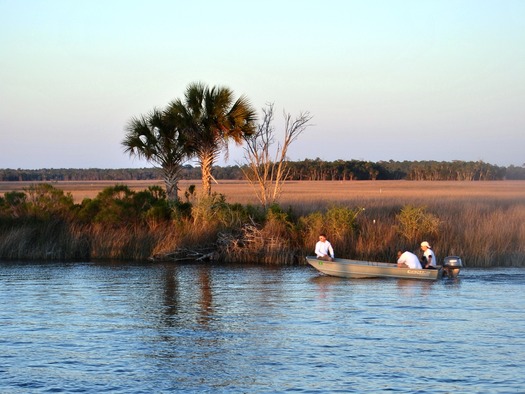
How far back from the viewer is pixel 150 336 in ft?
65.2

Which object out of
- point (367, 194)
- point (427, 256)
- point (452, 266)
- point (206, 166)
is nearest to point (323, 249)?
point (427, 256)

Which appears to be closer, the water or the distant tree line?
the water

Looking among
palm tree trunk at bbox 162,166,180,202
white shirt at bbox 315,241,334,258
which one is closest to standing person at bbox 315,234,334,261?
white shirt at bbox 315,241,334,258

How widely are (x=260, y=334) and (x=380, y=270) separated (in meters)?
9.58

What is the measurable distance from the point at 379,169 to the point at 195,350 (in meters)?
122

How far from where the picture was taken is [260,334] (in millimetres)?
20125

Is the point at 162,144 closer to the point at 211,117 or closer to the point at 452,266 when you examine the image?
the point at 211,117

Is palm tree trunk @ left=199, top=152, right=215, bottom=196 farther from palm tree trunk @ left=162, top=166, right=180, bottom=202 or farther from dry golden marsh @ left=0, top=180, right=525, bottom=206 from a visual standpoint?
dry golden marsh @ left=0, top=180, right=525, bottom=206

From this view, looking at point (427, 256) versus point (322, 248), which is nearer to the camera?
point (427, 256)

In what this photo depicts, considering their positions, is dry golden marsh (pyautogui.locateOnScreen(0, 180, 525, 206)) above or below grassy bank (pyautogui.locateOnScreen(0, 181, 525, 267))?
above

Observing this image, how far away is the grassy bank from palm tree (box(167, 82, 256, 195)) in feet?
13.4

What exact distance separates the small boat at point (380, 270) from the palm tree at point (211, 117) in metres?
11.8

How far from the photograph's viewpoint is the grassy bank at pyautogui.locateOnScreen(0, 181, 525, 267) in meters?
33.7

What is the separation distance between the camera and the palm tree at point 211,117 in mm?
40344
